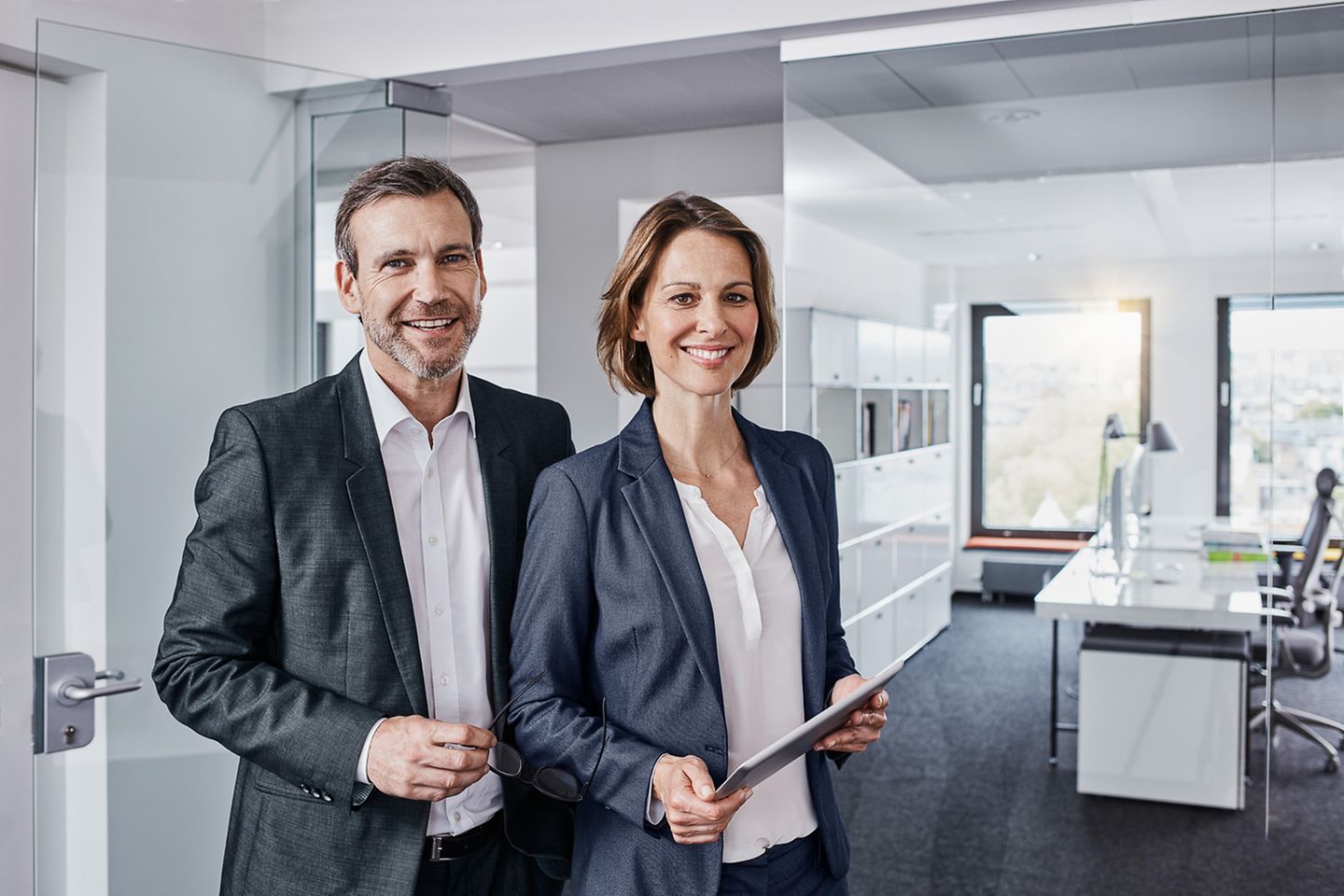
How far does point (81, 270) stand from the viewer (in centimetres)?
243

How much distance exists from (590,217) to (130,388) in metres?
2.82

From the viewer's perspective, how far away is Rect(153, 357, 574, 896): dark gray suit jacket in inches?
60.4

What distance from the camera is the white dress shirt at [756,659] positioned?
1.57 metres

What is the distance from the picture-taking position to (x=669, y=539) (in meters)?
1.55

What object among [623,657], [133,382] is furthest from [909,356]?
[133,382]

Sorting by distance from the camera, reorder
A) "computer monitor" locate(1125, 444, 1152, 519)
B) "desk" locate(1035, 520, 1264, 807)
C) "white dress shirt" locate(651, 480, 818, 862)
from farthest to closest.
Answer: "computer monitor" locate(1125, 444, 1152, 519)
"desk" locate(1035, 520, 1264, 807)
"white dress shirt" locate(651, 480, 818, 862)

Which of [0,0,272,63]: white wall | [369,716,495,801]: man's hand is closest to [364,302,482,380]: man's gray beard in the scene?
[369,716,495,801]: man's hand

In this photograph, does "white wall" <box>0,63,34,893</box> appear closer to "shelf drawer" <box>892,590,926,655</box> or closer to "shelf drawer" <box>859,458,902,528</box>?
"shelf drawer" <box>859,458,902,528</box>

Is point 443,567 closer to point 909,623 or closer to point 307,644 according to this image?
point 307,644

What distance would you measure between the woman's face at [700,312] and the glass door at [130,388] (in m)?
1.41

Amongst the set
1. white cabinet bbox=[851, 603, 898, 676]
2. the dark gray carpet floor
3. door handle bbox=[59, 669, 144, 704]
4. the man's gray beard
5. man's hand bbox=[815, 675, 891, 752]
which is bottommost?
the dark gray carpet floor

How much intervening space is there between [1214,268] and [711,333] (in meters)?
1.69

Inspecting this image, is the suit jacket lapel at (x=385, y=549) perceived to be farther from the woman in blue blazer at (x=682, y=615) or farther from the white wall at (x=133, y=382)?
the white wall at (x=133, y=382)

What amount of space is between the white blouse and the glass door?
4.63ft
